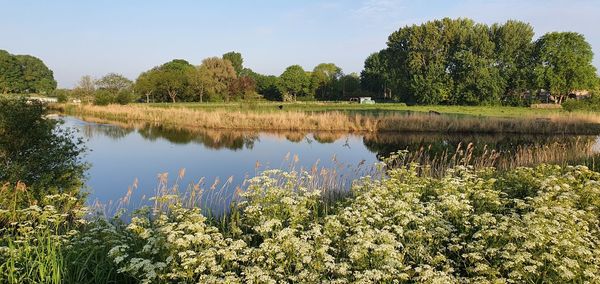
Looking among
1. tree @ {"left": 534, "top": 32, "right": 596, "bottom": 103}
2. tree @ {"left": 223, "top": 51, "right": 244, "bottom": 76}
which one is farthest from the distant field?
tree @ {"left": 223, "top": 51, "right": 244, "bottom": 76}

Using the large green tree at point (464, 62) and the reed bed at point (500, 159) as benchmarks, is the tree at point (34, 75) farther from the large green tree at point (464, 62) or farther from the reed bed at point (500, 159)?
the reed bed at point (500, 159)

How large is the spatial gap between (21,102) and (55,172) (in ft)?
5.29

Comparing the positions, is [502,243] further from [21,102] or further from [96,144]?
[96,144]

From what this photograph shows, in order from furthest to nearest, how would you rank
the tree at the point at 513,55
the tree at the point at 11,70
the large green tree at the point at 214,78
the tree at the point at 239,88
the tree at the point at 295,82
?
the tree at the point at 11,70 < the tree at the point at 295,82 < the tree at the point at 239,88 < the large green tree at the point at 214,78 < the tree at the point at 513,55

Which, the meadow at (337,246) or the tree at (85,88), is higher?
the tree at (85,88)

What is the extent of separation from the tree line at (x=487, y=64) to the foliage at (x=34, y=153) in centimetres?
5566

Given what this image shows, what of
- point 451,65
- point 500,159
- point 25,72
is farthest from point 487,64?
point 25,72

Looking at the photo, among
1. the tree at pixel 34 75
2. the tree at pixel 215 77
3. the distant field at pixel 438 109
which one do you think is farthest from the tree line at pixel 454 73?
the tree at pixel 34 75

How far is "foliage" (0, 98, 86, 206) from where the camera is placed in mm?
8094

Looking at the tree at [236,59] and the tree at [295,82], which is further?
the tree at [236,59]

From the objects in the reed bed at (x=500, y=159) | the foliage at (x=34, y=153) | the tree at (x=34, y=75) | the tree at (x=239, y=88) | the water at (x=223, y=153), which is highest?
the tree at (x=34, y=75)

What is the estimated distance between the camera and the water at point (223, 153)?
13125 millimetres

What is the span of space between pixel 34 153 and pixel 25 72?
→ 111 m

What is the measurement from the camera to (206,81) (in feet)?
203
